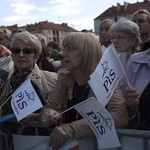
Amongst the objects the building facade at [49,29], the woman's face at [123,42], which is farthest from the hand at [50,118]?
the building facade at [49,29]

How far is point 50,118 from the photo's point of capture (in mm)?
2244

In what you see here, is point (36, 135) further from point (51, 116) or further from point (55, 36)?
point (55, 36)

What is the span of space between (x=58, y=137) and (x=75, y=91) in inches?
16.6

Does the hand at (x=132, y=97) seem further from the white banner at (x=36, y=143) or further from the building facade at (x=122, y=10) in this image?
the building facade at (x=122, y=10)

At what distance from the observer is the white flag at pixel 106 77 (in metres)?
1.94

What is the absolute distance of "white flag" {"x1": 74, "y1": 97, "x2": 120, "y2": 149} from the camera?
1927mm

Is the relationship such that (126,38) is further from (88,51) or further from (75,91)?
(75,91)

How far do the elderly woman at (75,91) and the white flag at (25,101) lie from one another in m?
0.12

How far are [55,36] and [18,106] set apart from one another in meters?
95.4

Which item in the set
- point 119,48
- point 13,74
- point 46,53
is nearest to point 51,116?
point 13,74

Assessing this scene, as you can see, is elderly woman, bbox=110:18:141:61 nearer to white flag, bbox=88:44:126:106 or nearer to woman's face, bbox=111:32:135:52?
woman's face, bbox=111:32:135:52

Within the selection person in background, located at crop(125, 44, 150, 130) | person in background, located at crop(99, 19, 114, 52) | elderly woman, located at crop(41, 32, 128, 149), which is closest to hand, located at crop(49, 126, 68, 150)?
elderly woman, located at crop(41, 32, 128, 149)

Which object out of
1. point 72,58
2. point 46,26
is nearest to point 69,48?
point 72,58

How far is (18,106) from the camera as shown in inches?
94.0
